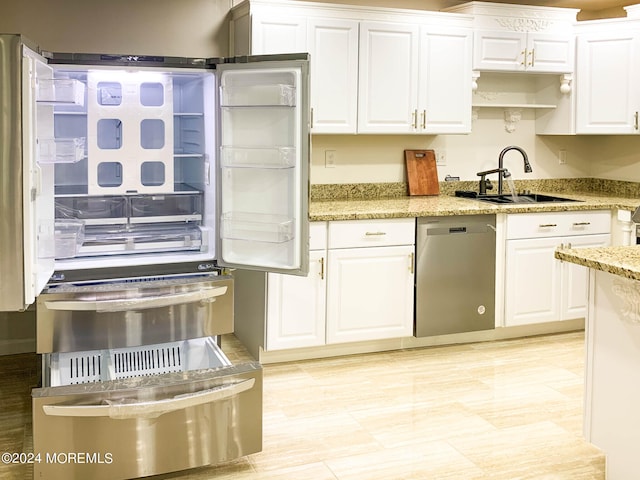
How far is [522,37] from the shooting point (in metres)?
4.87

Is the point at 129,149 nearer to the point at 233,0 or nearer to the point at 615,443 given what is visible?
the point at 233,0

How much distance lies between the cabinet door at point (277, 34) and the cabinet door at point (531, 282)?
5.69 ft

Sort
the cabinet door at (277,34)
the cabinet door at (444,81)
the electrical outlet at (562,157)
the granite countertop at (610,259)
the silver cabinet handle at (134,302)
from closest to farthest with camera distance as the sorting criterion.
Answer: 1. the granite countertop at (610,259)
2. the silver cabinet handle at (134,302)
3. the cabinet door at (277,34)
4. the cabinet door at (444,81)
5. the electrical outlet at (562,157)

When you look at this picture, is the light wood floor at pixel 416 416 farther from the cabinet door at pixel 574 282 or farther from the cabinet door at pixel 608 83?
the cabinet door at pixel 608 83

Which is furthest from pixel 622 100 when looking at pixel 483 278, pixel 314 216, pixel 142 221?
pixel 142 221

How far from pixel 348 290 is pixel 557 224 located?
1.43m

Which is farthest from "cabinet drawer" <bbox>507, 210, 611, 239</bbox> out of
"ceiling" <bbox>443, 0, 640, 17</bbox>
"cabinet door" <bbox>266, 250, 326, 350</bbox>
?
"ceiling" <bbox>443, 0, 640, 17</bbox>

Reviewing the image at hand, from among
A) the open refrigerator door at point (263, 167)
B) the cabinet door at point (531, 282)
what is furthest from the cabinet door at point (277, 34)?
the cabinet door at point (531, 282)

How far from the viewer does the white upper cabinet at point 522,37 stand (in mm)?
4758

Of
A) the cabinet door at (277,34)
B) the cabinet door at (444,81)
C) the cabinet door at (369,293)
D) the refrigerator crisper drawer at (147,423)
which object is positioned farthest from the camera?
the cabinet door at (444,81)

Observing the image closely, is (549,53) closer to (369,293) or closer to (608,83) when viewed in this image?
(608,83)

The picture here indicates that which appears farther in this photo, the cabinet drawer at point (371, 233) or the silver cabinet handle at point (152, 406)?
the cabinet drawer at point (371, 233)

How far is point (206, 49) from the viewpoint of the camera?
4.50 meters

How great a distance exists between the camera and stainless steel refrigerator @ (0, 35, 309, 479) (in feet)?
8.54
